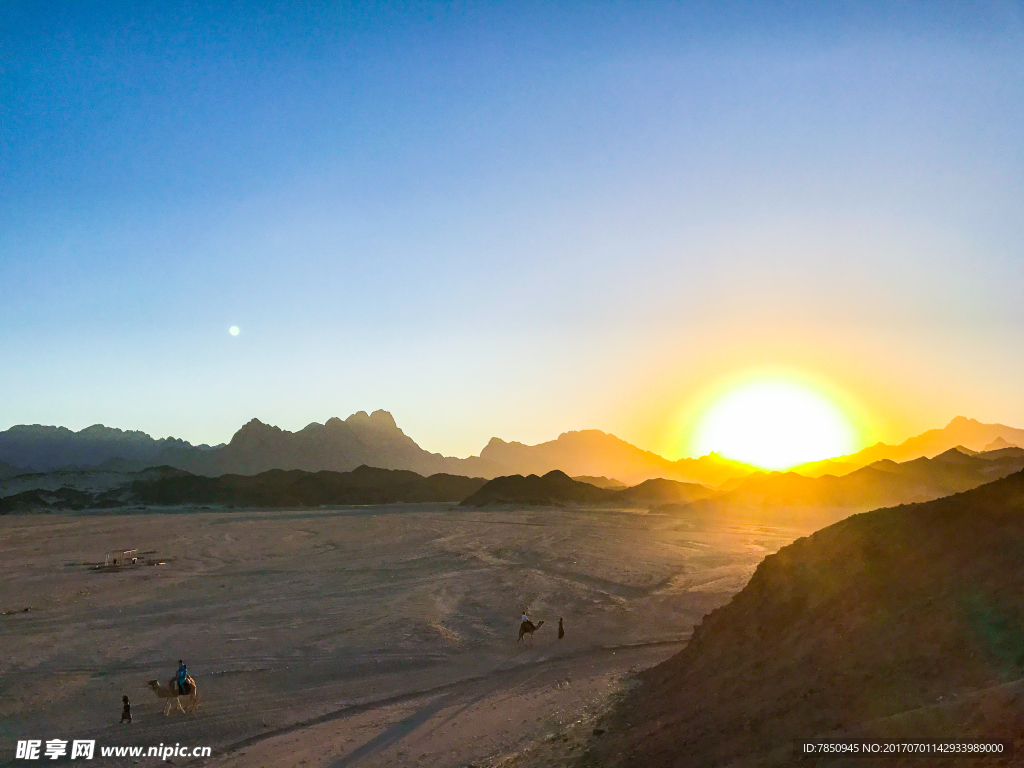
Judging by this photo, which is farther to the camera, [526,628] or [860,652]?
[526,628]

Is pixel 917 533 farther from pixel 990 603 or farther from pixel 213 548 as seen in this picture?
→ pixel 213 548

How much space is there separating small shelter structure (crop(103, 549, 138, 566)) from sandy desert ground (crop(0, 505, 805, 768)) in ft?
3.91

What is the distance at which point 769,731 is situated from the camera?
1094cm

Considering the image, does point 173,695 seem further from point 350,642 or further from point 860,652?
point 860,652

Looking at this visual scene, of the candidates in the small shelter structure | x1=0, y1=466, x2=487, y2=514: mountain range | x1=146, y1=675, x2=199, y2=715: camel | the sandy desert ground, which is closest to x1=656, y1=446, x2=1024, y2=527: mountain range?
the sandy desert ground

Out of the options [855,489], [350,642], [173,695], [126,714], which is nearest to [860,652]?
[173,695]

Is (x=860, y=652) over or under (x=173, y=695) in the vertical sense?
over

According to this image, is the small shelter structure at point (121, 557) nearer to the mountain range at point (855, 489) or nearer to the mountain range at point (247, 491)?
the mountain range at point (247, 491)

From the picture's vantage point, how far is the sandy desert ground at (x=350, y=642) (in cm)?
1570

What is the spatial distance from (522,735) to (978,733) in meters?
9.67

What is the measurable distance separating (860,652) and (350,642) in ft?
60.4

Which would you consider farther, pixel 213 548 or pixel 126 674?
pixel 213 548

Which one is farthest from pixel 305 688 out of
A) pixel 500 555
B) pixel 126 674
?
pixel 500 555

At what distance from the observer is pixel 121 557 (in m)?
49.6
